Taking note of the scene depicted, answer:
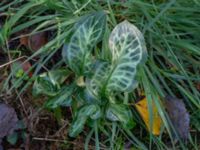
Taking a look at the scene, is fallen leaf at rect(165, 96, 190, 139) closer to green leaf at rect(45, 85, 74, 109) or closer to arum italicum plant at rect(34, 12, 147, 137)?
arum italicum plant at rect(34, 12, 147, 137)

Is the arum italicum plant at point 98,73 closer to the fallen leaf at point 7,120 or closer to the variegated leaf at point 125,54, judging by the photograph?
the variegated leaf at point 125,54

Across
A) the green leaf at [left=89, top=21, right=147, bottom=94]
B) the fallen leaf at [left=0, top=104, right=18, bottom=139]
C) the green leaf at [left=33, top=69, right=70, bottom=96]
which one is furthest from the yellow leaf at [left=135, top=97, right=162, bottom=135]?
the fallen leaf at [left=0, top=104, right=18, bottom=139]

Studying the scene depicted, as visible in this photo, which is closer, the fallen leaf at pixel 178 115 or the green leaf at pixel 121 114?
the green leaf at pixel 121 114

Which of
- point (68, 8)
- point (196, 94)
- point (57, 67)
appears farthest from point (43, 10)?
point (196, 94)

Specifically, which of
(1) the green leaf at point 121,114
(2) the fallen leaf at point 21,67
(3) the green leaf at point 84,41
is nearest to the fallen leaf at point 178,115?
(1) the green leaf at point 121,114

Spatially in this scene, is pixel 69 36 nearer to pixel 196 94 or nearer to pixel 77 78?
pixel 77 78

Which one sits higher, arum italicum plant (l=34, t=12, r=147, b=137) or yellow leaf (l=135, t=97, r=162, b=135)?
arum italicum plant (l=34, t=12, r=147, b=137)
